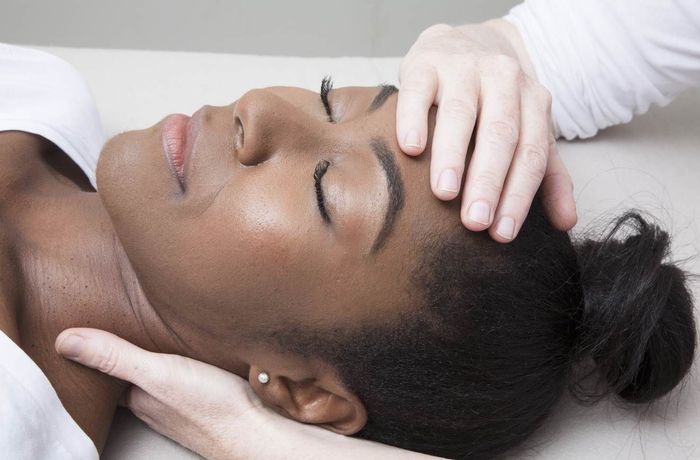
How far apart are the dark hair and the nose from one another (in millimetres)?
217

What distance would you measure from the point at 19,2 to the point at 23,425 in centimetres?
127

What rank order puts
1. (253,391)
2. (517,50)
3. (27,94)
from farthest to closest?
(517,50) < (27,94) < (253,391)

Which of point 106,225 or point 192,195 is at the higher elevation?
point 192,195

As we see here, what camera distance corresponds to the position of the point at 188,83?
167 centimetres

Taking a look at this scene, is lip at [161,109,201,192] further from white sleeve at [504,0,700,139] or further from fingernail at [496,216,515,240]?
white sleeve at [504,0,700,139]

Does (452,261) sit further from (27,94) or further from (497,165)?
(27,94)

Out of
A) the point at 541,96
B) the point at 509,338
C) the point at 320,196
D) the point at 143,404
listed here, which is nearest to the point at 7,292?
the point at 143,404

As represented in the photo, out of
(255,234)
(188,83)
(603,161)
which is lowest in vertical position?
(603,161)

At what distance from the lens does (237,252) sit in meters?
0.92

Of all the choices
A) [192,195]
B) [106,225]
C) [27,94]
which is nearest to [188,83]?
[27,94]

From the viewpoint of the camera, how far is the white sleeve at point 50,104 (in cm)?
124

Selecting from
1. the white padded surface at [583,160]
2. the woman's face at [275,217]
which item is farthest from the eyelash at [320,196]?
the white padded surface at [583,160]

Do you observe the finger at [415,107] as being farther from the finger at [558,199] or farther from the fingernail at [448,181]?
the finger at [558,199]

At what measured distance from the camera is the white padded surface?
3.60 ft
